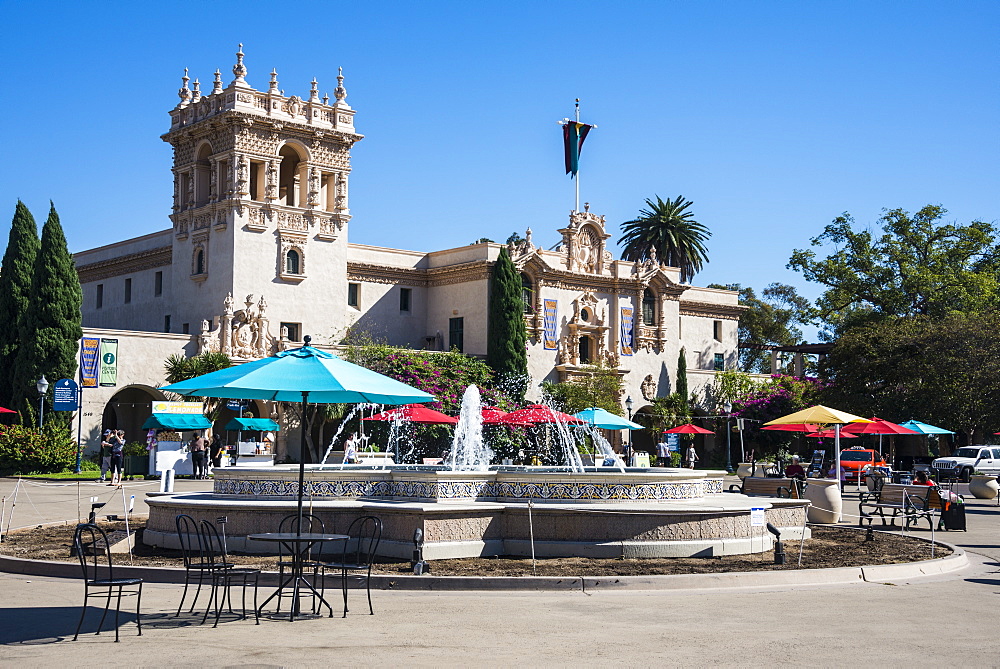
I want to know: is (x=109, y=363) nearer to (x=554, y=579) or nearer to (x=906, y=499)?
(x=906, y=499)

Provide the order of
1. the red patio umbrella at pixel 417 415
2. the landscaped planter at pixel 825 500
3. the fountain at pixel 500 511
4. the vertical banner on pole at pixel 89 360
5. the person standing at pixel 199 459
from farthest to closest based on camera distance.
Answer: the vertical banner on pole at pixel 89 360, the red patio umbrella at pixel 417 415, the person standing at pixel 199 459, the landscaped planter at pixel 825 500, the fountain at pixel 500 511

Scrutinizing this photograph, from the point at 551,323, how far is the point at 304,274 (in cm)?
1303

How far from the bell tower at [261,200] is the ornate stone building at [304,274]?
0.21ft

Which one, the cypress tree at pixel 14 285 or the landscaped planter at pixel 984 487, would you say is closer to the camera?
the landscaped planter at pixel 984 487

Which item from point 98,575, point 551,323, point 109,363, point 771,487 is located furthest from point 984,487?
point 109,363

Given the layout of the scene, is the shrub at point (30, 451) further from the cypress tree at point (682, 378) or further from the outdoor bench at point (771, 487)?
the cypress tree at point (682, 378)

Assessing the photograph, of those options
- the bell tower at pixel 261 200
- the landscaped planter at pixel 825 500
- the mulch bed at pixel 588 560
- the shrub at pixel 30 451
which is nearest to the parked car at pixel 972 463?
the landscaped planter at pixel 825 500

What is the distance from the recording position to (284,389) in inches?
492

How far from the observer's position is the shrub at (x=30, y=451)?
37906mm

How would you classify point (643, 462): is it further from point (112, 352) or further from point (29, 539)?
point (29, 539)

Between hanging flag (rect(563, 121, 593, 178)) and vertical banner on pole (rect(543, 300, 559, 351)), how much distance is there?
7.09 m

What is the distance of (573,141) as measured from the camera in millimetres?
58188

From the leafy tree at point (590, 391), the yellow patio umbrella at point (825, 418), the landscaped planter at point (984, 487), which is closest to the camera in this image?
the yellow patio umbrella at point (825, 418)

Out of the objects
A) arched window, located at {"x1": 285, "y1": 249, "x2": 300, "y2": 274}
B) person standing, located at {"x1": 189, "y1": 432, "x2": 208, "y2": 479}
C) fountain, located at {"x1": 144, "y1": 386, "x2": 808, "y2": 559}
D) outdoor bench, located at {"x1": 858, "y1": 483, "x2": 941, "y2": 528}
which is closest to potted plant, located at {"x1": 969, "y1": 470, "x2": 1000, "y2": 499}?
outdoor bench, located at {"x1": 858, "y1": 483, "x2": 941, "y2": 528}
